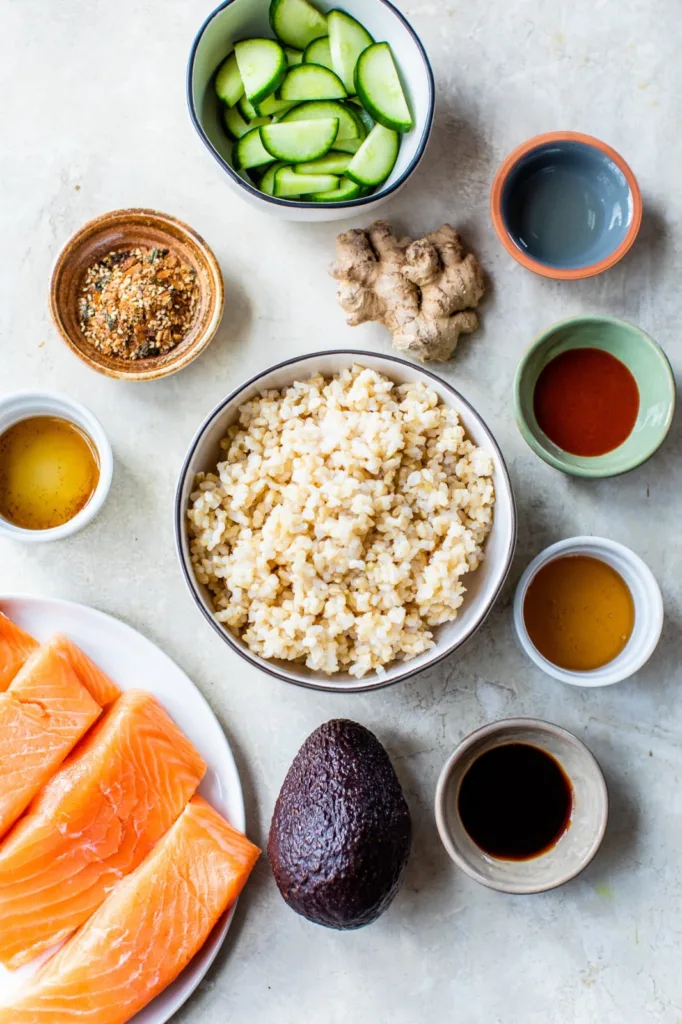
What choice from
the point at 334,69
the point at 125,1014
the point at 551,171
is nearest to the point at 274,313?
the point at 334,69

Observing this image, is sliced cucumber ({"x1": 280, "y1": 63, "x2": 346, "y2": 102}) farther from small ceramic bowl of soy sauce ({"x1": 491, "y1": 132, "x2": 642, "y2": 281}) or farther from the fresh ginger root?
small ceramic bowl of soy sauce ({"x1": 491, "y1": 132, "x2": 642, "y2": 281})

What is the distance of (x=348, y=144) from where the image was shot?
6.02 ft

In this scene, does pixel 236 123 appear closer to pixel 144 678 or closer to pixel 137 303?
pixel 137 303

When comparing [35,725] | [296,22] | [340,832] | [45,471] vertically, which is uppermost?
[296,22]

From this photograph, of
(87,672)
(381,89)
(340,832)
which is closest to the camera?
(340,832)

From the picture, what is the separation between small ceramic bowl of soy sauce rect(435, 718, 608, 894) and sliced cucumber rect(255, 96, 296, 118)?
1.37 metres

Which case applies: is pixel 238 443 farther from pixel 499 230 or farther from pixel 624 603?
pixel 624 603

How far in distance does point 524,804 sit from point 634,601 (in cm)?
50

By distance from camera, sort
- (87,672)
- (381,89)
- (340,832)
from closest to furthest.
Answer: (340,832) < (381,89) < (87,672)

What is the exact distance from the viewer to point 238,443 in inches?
69.9

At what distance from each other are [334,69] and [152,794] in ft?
5.15

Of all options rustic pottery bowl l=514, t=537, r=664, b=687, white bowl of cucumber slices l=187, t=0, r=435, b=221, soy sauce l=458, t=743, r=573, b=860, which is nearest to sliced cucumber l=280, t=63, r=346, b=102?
white bowl of cucumber slices l=187, t=0, r=435, b=221

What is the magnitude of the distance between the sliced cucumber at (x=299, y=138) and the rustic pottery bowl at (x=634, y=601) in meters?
0.94

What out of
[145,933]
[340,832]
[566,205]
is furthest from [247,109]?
[145,933]
